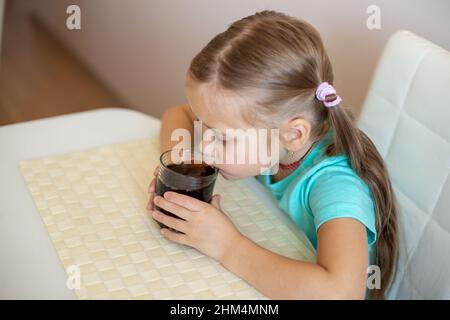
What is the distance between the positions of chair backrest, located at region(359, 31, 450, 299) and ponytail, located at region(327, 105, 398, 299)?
0.07ft

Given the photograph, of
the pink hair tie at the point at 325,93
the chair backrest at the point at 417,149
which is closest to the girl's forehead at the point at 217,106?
the pink hair tie at the point at 325,93

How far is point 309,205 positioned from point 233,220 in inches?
5.4

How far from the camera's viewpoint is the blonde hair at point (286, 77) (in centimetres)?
89

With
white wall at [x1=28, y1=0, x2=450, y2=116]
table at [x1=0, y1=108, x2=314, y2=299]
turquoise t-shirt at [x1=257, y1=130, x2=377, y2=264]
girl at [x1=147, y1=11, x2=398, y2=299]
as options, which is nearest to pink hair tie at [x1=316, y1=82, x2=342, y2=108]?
girl at [x1=147, y1=11, x2=398, y2=299]

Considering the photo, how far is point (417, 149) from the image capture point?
96cm

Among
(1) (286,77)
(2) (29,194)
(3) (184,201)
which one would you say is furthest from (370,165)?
(2) (29,194)

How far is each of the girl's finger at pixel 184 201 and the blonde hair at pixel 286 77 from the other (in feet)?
0.54

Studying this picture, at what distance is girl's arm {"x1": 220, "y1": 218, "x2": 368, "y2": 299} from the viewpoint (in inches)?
31.3

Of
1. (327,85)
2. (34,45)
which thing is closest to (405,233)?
(327,85)

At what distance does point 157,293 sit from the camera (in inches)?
30.7

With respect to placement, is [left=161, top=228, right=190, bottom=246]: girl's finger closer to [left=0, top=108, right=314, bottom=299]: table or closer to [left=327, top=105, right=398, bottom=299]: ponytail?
[left=0, top=108, right=314, bottom=299]: table

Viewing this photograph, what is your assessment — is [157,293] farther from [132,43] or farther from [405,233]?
[132,43]

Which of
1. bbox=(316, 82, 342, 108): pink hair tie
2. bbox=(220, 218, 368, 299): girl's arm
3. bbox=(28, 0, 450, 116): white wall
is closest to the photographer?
bbox=(220, 218, 368, 299): girl's arm

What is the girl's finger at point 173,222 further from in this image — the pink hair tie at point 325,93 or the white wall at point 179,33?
the white wall at point 179,33
